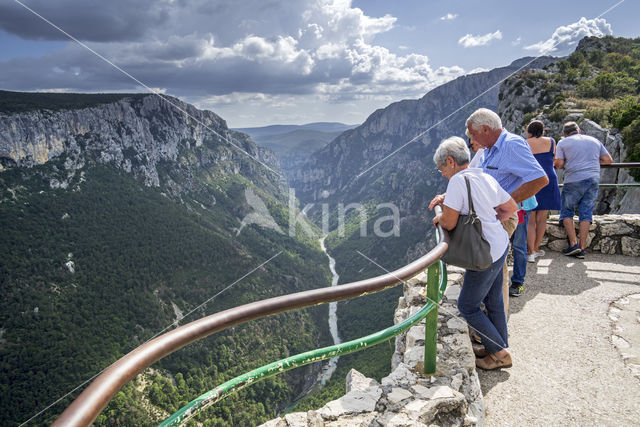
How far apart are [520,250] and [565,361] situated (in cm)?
157

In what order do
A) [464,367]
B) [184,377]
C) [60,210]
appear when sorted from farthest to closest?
[60,210], [184,377], [464,367]

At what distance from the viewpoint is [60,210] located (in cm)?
8231

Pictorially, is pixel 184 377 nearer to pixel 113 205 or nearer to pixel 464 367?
pixel 113 205

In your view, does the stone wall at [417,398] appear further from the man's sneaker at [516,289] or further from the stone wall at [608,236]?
the stone wall at [608,236]

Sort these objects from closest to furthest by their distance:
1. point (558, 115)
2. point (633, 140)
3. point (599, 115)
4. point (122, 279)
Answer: point (633, 140), point (599, 115), point (558, 115), point (122, 279)

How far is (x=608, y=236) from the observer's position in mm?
6105

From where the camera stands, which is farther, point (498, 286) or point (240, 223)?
point (240, 223)

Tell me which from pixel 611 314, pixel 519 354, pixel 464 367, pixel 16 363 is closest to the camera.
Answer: pixel 464 367

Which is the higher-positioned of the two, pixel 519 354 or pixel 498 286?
pixel 498 286

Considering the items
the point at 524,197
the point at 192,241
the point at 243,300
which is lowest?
the point at 243,300

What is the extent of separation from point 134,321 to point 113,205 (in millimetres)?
38679

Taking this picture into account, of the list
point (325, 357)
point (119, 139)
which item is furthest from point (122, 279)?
Answer: point (325, 357)

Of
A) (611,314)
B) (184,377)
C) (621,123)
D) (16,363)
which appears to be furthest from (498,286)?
(16,363)

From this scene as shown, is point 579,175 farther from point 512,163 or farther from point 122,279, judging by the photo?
point 122,279
